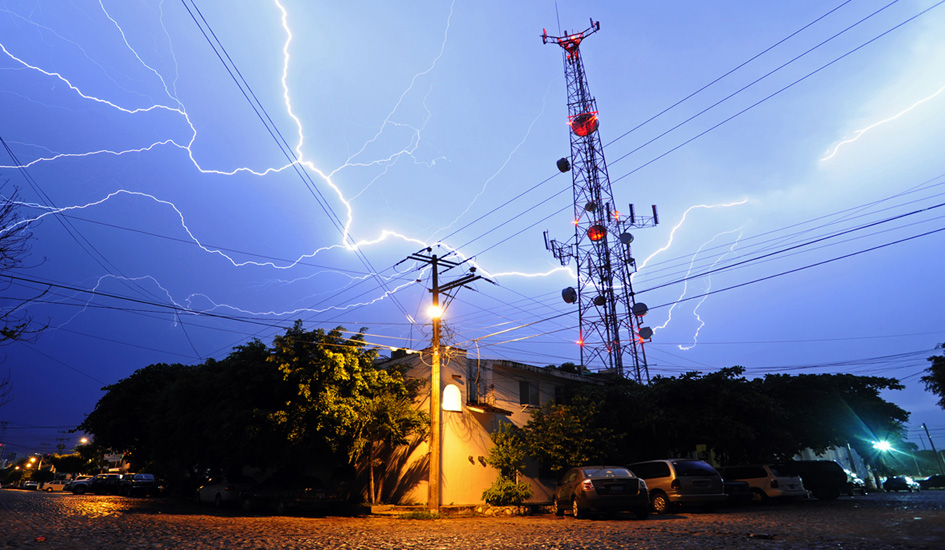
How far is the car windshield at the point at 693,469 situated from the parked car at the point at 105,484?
114ft

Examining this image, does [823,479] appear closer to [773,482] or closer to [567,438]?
[773,482]

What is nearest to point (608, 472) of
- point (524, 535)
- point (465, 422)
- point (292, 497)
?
point (524, 535)

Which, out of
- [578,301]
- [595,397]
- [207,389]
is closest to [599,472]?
[595,397]

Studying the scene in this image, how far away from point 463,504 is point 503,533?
8583 millimetres

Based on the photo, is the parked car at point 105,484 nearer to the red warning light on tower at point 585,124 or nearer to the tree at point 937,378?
the red warning light on tower at point 585,124

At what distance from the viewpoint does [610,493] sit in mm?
12742

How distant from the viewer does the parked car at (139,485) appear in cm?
3069

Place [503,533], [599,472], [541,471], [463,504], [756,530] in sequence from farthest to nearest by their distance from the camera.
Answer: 1. [541,471]
2. [463,504]
3. [599,472]
4. [503,533]
5. [756,530]

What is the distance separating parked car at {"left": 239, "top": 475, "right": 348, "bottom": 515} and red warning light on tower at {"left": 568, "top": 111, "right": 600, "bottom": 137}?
23.0m

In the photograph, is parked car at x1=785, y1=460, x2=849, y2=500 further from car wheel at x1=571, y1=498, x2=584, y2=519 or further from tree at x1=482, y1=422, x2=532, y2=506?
car wheel at x1=571, y1=498, x2=584, y2=519

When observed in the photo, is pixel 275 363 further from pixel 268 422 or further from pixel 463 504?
pixel 463 504

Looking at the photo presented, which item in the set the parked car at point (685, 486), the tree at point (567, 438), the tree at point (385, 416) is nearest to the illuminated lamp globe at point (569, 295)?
the tree at point (567, 438)

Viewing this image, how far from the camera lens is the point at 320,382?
1664 centimetres

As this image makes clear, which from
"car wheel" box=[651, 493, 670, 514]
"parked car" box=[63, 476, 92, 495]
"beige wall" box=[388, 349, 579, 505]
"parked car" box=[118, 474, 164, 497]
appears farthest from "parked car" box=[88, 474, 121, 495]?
"car wheel" box=[651, 493, 670, 514]
